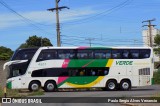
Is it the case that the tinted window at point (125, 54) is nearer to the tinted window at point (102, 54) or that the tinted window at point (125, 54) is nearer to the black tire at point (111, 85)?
the tinted window at point (102, 54)

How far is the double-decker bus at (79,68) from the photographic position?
123 ft

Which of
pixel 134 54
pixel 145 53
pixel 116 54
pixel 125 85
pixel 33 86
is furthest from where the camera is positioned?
pixel 125 85

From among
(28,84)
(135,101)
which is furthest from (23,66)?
(135,101)

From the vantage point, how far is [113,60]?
127 feet

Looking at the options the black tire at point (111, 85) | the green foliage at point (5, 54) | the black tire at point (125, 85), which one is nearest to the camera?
the black tire at point (111, 85)

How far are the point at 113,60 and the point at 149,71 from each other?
11.4 feet

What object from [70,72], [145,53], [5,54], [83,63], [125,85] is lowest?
[125,85]

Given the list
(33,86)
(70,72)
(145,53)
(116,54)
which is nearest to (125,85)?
(116,54)

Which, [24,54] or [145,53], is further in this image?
[145,53]

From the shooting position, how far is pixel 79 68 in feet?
126

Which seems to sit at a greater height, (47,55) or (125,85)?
(47,55)

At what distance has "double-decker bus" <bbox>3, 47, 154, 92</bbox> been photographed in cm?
3759

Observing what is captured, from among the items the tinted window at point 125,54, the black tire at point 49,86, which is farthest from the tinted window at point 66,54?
the tinted window at point 125,54

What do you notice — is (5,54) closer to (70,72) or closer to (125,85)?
(70,72)
